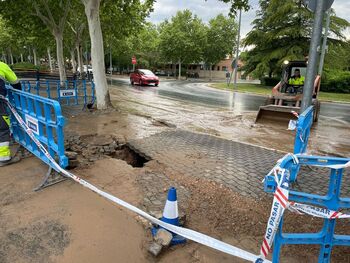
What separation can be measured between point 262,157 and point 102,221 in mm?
3834

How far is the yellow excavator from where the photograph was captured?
988cm

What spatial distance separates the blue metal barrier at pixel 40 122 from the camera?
162 inches

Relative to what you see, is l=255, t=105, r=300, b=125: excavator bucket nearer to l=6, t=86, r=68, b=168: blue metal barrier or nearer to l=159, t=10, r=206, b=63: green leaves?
l=6, t=86, r=68, b=168: blue metal barrier

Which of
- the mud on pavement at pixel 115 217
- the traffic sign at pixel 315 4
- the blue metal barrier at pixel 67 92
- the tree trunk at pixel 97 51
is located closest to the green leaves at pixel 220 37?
the blue metal barrier at pixel 67 92

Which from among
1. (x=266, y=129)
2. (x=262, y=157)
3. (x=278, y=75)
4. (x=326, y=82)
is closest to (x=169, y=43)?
(x=278, y=75)

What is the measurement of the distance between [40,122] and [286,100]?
905cm

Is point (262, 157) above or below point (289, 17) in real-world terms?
below

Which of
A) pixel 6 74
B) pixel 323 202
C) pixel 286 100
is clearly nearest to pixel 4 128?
pixel 6 74

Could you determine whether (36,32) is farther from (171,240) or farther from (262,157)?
(171,240)

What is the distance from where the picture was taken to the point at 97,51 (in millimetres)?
10414

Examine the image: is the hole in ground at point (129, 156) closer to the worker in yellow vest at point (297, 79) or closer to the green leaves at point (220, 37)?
the worker in yellow vest at point (297, 79)

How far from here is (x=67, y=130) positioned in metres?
7.70

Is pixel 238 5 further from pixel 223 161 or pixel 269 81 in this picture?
pixel 269 81

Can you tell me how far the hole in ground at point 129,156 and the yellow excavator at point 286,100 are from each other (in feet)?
18.9
